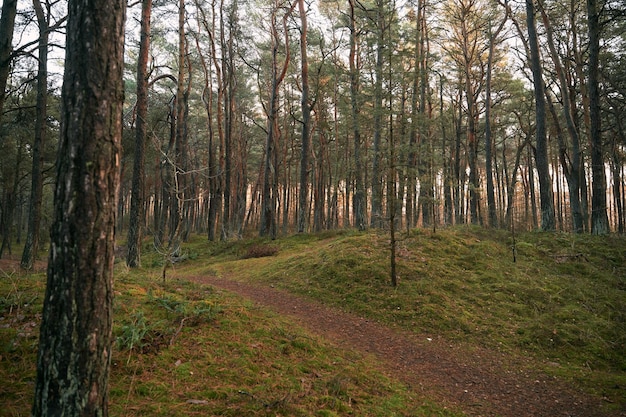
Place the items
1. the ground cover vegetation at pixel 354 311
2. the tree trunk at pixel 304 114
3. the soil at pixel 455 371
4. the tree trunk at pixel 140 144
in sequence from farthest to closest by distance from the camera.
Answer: the tree trunk at pixel 304 114 → the tree trunk at pixel 140 144 → the soil at pixel 455 371 → the ground cover vegetation at pixel 354 311

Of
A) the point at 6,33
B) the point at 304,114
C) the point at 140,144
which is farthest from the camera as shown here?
the point at 304,114

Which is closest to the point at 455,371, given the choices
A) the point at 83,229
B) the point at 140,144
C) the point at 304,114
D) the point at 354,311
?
the point at 354,311

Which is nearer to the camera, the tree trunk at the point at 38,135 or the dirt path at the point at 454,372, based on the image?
the dirt path at the point at 454,372

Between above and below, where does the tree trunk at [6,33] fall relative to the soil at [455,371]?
above

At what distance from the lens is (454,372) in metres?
5.16

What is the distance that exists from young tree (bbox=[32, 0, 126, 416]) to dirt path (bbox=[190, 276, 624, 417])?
3.91 metres

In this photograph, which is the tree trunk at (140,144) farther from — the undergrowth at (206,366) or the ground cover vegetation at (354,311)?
the undergrowth at (206,366)

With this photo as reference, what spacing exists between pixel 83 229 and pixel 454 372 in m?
5.36

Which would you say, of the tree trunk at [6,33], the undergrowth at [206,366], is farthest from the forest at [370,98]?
the undergrowth at [206,366]

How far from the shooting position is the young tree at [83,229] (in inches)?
78.4

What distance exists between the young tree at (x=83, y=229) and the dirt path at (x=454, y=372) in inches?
154

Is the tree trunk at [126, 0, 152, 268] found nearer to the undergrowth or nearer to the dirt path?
the undergrowth

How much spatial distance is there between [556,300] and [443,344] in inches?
135

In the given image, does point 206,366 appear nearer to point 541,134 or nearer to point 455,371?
point 455,371
